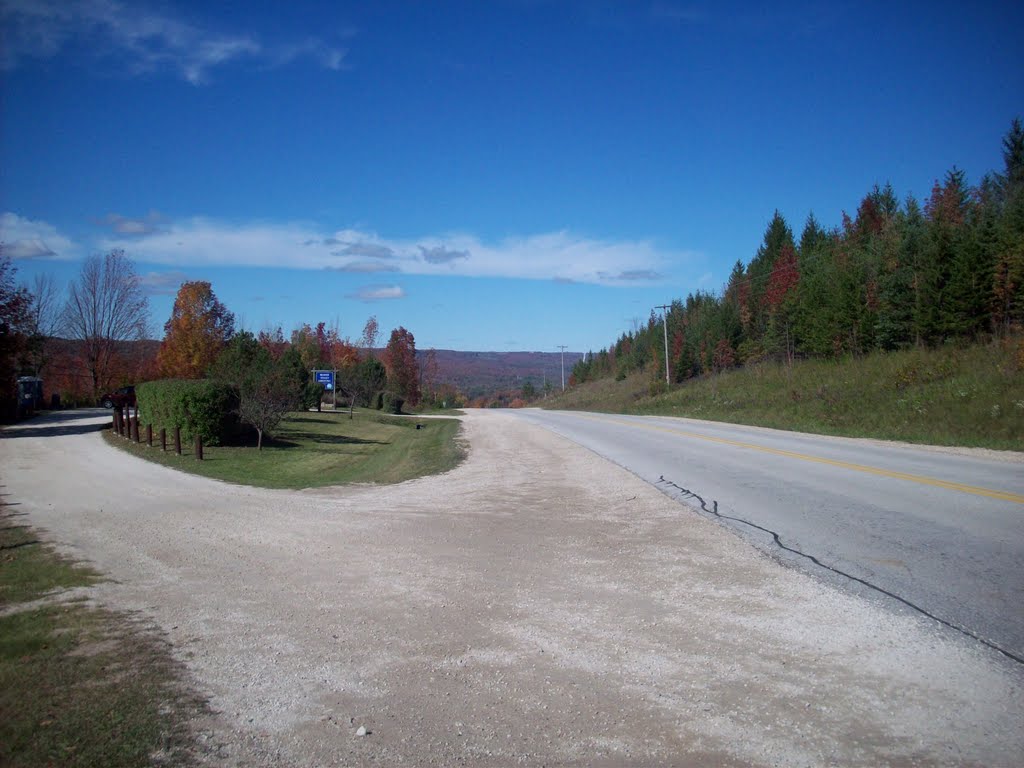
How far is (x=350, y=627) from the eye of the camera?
18.6 ft

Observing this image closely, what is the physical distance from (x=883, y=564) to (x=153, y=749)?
6.42 meters

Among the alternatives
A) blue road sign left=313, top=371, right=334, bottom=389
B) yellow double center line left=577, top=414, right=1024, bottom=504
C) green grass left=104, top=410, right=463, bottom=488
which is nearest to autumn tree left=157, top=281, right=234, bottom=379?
blue road sign left=313, top=371, right=334, bottom=389

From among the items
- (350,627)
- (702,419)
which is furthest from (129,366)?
(350,627)

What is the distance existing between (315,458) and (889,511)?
19.0 m

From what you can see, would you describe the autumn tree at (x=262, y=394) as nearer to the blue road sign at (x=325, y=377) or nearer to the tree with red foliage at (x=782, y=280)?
the blue road sign at (x=325, y=377)

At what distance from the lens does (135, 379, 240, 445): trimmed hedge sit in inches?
934

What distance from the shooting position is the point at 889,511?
31.3 ft

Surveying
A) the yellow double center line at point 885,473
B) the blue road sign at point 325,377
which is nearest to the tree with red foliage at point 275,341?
the blue road sign at point 325,377

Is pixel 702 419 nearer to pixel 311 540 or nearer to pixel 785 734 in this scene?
pixel 311 540

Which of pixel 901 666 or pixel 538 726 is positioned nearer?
pixel 538 726

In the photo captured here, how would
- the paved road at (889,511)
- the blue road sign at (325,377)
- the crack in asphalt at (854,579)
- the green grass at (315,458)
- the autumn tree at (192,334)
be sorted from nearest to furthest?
the crack in asphalt at (854,579) → the paved road at (889,511) → the green grass at (315,458) → the autumn tree at (192,334) → the blue road sign at (325,377)

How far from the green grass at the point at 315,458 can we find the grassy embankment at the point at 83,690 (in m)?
8.88

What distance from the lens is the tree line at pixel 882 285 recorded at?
34.1 metres

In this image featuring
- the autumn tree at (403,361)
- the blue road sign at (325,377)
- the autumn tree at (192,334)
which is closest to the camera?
the autumn tree at (192,334)
